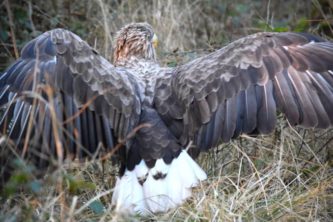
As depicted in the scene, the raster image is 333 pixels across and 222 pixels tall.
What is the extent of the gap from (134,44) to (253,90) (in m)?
1.49

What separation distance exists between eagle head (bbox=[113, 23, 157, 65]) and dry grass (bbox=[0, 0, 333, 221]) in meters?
0.58

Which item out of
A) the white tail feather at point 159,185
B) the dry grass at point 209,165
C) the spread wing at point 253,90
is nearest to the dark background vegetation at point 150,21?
the dry grass at point 209,165

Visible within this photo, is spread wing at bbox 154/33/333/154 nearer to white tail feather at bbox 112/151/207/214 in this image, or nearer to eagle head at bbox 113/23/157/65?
white tail feather at bbox 112/151/207/214

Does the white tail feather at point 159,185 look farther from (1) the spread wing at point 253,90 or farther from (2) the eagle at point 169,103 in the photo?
(1) the spread wing at point 253,90

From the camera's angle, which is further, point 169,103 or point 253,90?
point 169,103

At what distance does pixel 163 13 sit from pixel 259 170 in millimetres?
2681

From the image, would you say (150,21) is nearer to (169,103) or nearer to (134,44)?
(134,44)

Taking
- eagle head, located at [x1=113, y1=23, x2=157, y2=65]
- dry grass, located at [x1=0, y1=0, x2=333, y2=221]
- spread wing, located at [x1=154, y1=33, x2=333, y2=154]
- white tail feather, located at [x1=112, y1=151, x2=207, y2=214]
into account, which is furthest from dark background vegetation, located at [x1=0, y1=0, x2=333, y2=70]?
white tail feather, located at [x1=112, y1=151, x2=207, y2=214]

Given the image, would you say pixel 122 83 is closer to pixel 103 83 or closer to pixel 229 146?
pixel 103 83

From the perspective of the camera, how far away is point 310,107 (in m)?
5.62

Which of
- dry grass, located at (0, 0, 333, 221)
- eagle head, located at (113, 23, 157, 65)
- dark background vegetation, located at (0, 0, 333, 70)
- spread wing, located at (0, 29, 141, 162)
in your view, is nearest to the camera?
dry grass, located at (0, 0, 333, 221)

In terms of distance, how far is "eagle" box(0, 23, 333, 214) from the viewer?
18.3 ft

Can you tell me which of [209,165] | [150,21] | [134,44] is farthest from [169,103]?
[150,21]

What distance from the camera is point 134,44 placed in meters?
6.82
